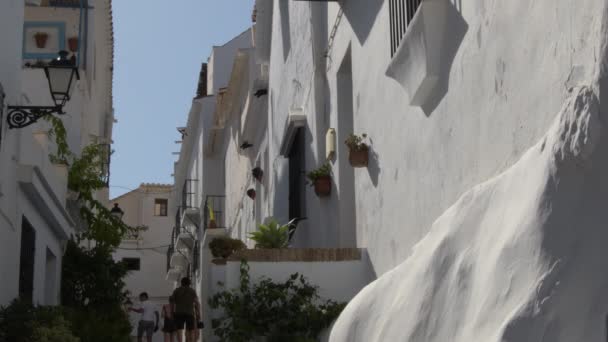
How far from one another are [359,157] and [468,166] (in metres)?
3.79

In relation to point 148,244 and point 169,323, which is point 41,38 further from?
point 148,244

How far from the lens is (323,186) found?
14148 mm

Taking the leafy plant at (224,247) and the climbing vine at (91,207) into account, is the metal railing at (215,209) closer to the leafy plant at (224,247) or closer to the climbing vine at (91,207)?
the climbing vine at (91,207)

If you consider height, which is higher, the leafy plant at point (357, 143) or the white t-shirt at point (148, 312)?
the leafy plant at point (357, 143)

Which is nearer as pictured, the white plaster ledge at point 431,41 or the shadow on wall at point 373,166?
the white plaster ledge at point 431,41

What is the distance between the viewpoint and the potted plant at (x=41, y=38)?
52.4ft

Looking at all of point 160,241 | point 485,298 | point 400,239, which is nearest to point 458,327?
point 485,298

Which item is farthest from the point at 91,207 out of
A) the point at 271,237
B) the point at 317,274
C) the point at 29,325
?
the point at 29,325

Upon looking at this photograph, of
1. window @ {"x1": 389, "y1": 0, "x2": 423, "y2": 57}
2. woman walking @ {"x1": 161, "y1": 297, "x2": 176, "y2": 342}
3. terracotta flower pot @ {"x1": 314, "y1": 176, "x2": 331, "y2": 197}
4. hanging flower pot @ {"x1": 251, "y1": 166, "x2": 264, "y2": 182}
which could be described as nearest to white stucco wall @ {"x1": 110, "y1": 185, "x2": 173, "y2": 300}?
hanging flower pot @ {"x1": 251, "y1": 166, "x2": 264, "y2": 182}

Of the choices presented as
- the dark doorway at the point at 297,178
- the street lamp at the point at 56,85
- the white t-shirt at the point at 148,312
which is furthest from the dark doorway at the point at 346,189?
the white t-shirt at the point at 148,312

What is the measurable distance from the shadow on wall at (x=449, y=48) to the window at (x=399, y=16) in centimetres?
66

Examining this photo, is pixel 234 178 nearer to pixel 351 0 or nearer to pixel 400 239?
pixel 351 0

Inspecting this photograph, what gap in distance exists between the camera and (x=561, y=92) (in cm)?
606

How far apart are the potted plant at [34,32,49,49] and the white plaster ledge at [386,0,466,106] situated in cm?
830
